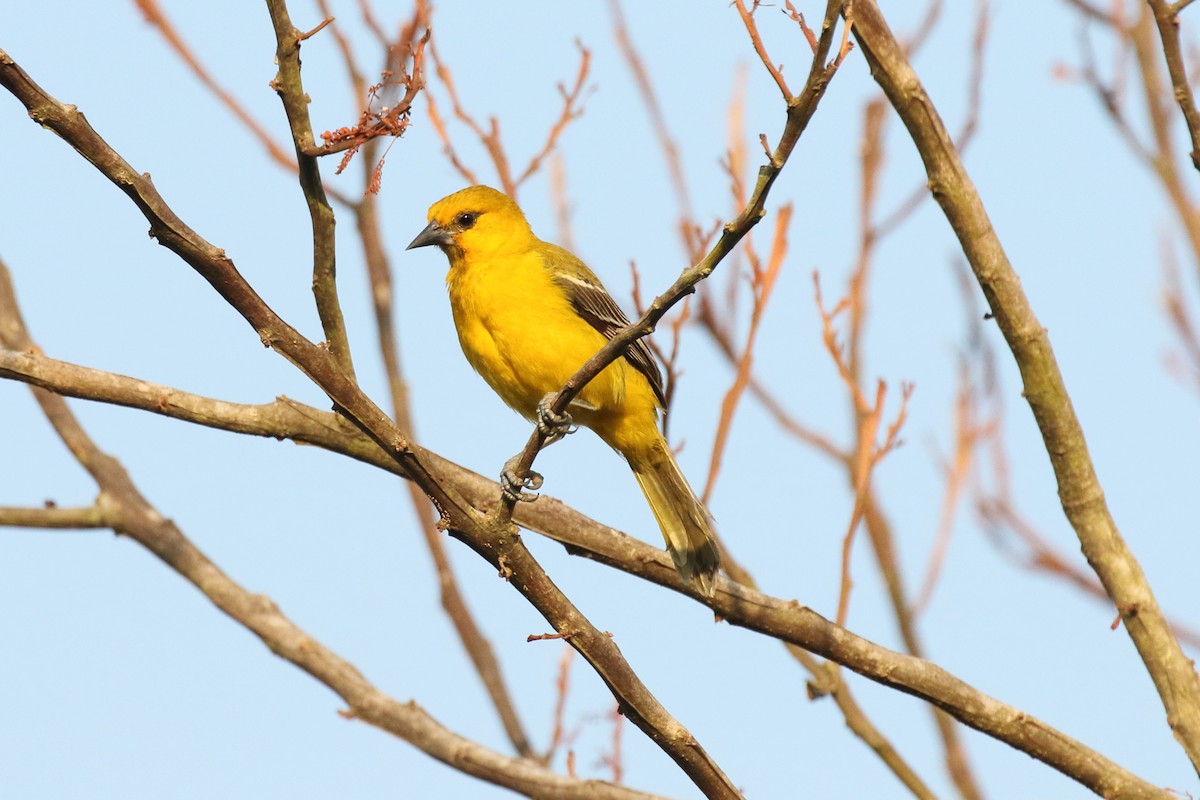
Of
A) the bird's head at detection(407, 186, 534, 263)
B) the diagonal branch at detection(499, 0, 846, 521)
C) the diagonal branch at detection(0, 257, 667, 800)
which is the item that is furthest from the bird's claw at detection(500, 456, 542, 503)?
the bird's head at detection(407, 186, 534, 263)

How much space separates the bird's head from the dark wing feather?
14.7 inches

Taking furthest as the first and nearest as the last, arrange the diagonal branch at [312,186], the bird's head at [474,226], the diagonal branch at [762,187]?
the bird's head at [474,226]
the diagonal branch at [312,186]
the diagonal branch at [762,187]

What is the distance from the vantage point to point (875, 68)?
165 inches

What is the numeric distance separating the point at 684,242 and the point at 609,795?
2.09 meters

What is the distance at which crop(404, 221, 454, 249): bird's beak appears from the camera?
5.71 metres

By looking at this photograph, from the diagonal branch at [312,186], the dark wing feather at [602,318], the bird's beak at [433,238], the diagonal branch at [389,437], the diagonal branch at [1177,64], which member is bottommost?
the diagonal branch at [389,437]

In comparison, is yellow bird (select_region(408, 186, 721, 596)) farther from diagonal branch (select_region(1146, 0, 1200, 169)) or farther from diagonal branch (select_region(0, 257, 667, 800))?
diagonal branch (select_region(1146, 0, 1200, 169))

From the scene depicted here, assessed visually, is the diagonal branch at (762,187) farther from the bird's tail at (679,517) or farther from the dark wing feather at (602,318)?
the dark wing feather at (602,318)

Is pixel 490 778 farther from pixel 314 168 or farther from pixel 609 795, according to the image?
pixel 314 168

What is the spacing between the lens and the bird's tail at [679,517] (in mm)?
4633

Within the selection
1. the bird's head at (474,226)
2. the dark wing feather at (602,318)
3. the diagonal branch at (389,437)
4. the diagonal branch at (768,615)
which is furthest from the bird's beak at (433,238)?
the diagonal branch at (389,437)

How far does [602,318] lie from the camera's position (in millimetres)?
5438

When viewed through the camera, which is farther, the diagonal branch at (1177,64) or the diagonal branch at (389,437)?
the diagonal branch at (1177,64)

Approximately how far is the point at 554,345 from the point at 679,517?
825 millimetres
